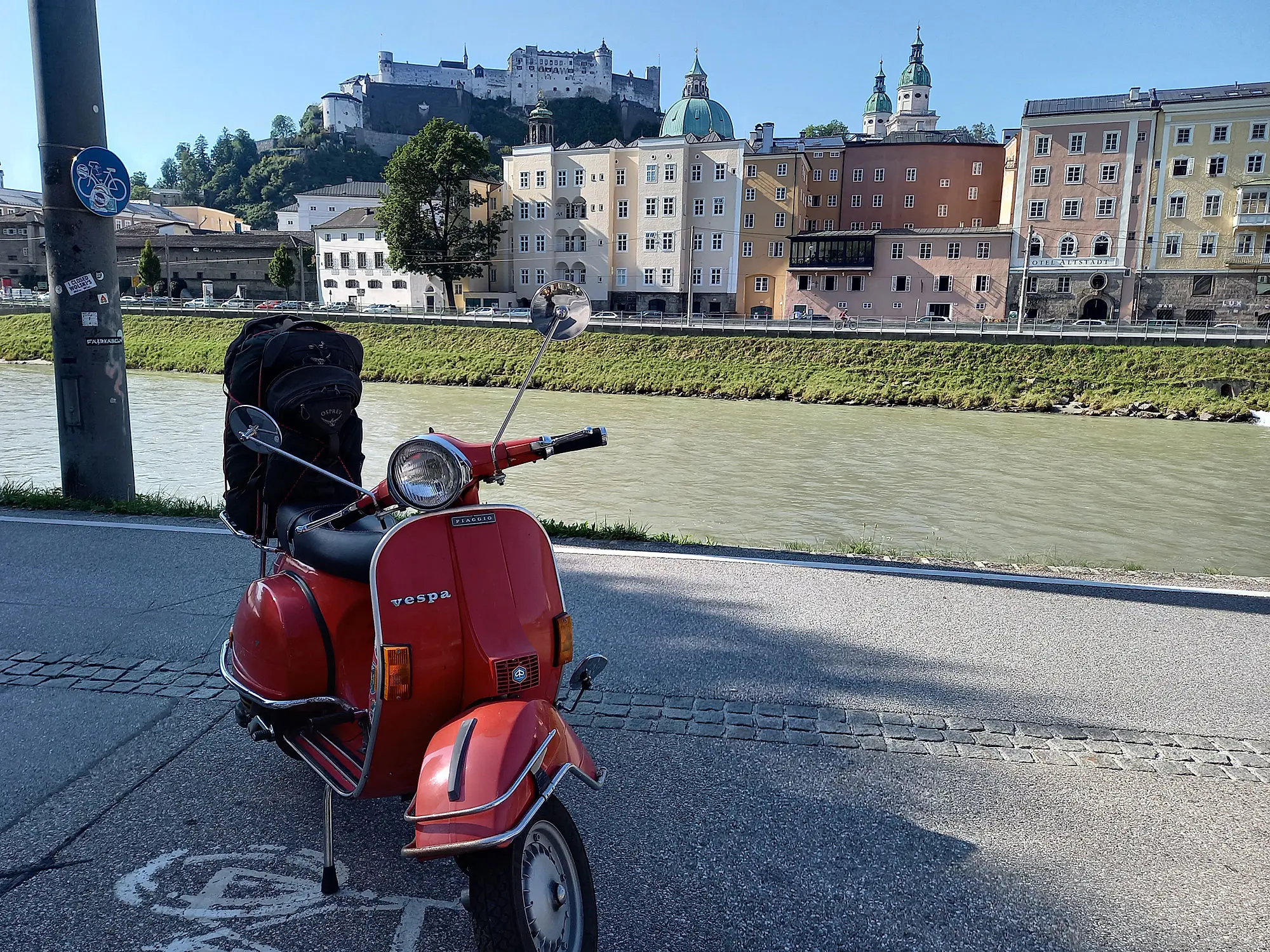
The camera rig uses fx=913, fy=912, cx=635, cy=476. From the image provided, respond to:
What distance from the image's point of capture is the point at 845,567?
6.88 m

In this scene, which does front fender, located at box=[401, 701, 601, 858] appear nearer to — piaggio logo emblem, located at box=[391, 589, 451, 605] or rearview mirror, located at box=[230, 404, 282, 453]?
piaggio logo emblem, located at box=[391, 589, 451, 605]

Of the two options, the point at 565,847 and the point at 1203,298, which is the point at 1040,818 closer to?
the point at 565,847

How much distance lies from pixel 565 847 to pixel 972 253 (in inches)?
2148

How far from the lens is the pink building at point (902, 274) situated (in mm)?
51531

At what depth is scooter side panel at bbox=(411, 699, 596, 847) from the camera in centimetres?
231

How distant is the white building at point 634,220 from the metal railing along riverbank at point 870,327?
984 cm

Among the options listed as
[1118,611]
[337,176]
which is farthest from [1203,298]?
[337,176]

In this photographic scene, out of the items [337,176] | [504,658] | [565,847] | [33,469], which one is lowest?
[33,469]

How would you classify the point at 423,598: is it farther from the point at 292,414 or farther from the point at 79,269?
the point at 79,269

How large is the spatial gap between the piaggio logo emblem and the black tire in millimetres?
664

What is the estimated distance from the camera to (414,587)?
2.69 metres

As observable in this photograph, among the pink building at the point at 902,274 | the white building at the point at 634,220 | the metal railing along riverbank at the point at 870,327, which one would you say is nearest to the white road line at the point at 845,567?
the metal railing along riverbank at the point at 870,327

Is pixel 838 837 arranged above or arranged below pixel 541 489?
above

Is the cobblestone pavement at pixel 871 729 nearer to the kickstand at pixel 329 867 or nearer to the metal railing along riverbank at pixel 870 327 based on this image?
the kickstand at pixel 329 867
